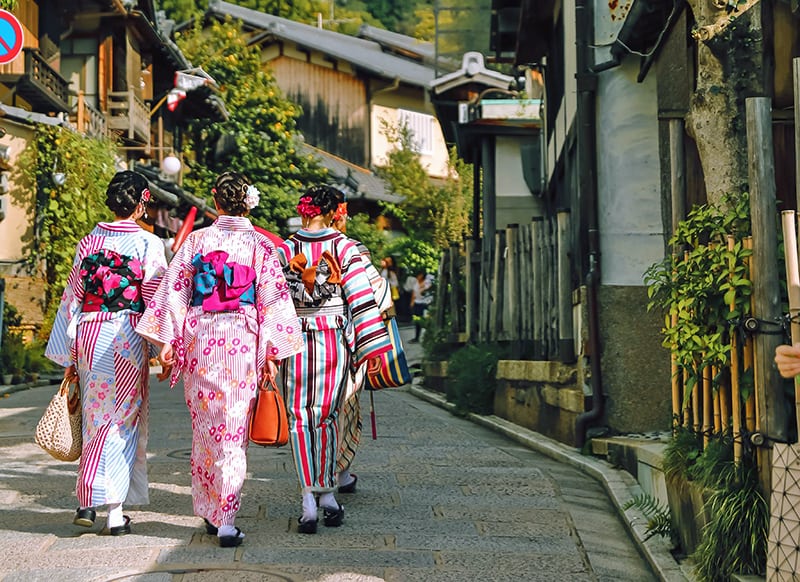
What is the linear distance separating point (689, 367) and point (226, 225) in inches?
109

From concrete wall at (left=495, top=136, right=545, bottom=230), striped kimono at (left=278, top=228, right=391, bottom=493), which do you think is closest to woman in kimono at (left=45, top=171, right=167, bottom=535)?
striped kimono at (left=278, top=228, right=391, bottom=493)

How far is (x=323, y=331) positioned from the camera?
23.0ft

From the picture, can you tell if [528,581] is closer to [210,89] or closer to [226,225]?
[226,225]

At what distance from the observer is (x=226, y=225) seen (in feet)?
21.9

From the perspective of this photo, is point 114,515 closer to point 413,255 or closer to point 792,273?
point 792,273

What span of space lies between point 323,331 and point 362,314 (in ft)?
0.87

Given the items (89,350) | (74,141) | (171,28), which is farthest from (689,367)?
(171,28)

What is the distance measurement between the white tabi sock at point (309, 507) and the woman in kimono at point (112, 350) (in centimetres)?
97

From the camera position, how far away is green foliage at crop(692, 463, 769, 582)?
480 centimetres

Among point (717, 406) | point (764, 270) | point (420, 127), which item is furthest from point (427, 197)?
point (764, 270)

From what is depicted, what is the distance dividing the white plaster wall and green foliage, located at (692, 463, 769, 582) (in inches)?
185

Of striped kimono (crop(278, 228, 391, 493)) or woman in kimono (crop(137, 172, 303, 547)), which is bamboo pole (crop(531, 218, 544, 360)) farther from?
woman in kimono (crop(137, 172, 303, 547))

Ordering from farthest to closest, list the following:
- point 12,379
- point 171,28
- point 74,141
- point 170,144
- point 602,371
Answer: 1. point 171,28
2. point 170,144
3. point 74,141
4. point 12,379
5. point 602,371

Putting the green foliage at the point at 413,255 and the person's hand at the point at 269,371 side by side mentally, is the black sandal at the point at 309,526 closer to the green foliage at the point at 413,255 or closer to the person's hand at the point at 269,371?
the person's hand at the point at 269,371
